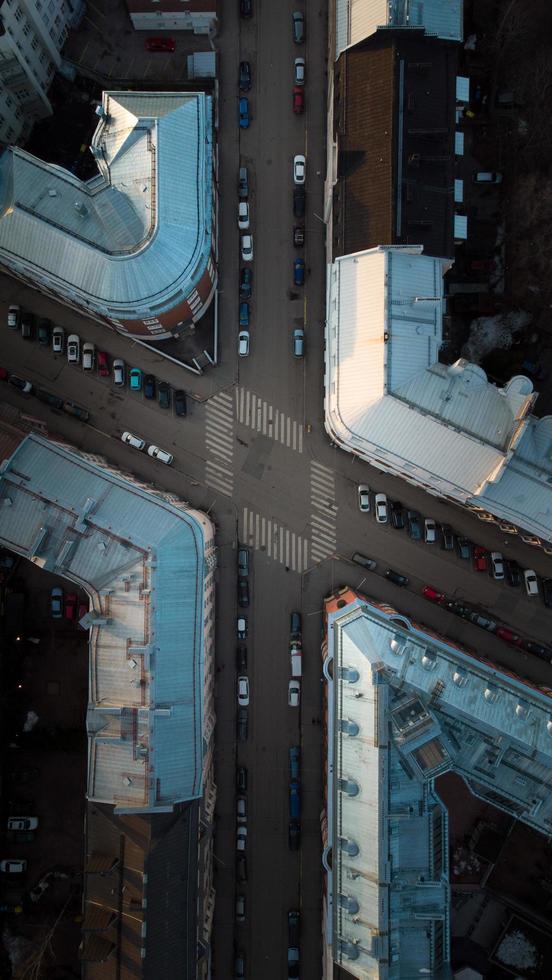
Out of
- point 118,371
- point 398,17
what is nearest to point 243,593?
point 118,371

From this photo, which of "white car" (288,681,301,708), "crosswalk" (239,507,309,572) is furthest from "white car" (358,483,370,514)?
"white car" (288,681,301,708)

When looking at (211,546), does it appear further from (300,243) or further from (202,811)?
(300,243)

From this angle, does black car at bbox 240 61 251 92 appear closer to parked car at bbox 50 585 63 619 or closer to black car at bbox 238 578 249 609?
black car at bbox 238 578 249 609

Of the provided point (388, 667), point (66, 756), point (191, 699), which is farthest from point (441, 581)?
point (66, 756)

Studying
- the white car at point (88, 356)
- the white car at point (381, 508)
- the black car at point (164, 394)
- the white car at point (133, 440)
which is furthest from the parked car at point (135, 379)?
the white car at point (381, 508)

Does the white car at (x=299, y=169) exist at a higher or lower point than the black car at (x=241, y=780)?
higher

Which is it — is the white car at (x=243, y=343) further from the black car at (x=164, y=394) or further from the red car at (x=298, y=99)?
the red car at (x=298, y=99)

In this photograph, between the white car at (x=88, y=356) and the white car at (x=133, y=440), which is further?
the white car at (x=88, y=356)
